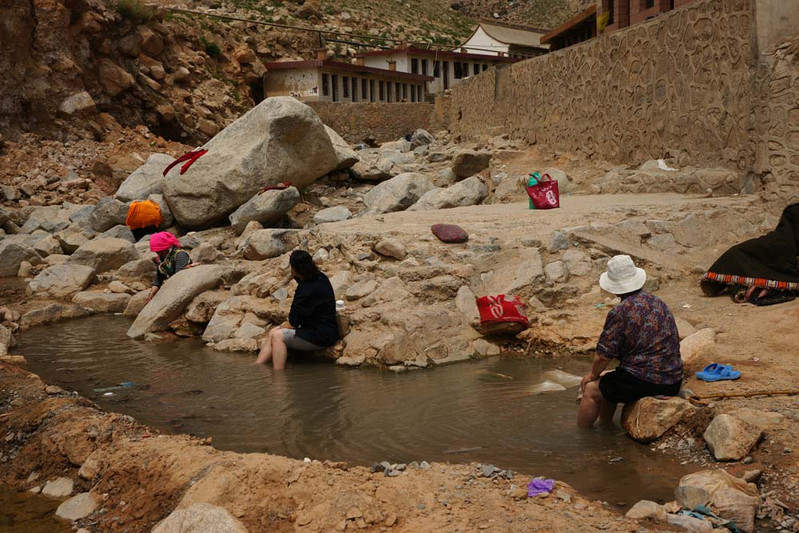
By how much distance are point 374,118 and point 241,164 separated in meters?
16.2

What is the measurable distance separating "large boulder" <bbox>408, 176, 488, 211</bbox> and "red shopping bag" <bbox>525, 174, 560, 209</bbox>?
8.09 feet

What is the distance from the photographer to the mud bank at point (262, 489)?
353 centimetres

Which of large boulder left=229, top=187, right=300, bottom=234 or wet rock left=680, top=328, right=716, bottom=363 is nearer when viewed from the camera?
wet rock left=680, top=328, right=716, bottom=363

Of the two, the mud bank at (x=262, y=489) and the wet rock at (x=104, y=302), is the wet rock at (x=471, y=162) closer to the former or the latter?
the wet rock at (x=104, y=302)

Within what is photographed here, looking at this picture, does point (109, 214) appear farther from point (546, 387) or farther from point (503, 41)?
point (503, 41)

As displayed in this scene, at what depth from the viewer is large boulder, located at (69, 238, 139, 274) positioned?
11844mm

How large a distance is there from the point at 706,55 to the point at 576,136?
361 centimetres

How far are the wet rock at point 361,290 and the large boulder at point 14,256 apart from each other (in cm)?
760

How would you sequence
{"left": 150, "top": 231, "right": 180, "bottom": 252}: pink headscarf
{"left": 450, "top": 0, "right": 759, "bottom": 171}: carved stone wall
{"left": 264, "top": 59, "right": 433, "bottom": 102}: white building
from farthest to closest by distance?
1. {"left": 264, "top": 59, "right": 433, "bottom": 102}: white building
2. {"left": 150, "top": 231, "right": 180, "bottom": 252}: pink headscarf
3. {"left": 450, "top": 0, "right": 759, "bottom": 171}: carved stone wall

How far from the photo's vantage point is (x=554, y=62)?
546 inches

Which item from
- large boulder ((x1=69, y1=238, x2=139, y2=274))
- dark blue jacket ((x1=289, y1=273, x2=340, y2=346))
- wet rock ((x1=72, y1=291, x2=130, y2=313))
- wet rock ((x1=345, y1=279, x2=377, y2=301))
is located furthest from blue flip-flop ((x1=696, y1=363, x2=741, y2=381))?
large boulder ((x1=69, y1=238, x2=139, y2=274))

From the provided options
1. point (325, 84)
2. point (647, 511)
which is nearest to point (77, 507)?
point (647, 511)

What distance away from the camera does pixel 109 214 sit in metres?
13.8

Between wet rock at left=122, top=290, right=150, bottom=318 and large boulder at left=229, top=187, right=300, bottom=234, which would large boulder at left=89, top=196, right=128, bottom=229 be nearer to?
large boulder at left=229, top=187, right=300, bottom=234
